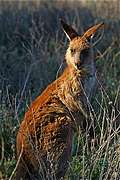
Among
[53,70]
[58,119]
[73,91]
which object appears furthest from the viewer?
[53,70]

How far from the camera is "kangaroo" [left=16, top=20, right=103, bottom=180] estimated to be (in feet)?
16.1

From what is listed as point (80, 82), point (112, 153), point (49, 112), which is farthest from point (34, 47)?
point (112, 153)

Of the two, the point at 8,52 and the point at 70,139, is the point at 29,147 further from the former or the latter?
the point at 8,52

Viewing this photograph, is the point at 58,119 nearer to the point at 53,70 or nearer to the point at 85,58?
the point at 85,58

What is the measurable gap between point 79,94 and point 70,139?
80 cm

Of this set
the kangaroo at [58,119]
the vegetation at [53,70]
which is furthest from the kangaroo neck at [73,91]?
the vegetation at [53,70]

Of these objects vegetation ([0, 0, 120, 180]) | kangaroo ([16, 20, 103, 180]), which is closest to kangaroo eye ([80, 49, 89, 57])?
kangaroo ([16, 20, 103, 180])

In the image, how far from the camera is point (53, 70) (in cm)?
831

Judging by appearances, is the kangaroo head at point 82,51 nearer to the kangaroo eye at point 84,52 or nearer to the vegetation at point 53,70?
the kangaroo eye at point 84,52

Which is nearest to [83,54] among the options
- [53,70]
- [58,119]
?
[58,119]

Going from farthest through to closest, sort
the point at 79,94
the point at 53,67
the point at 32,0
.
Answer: the point at 32,0 → the point at 53,67 → the point at 79,94

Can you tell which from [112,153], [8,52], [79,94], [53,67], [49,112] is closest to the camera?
[112,153]

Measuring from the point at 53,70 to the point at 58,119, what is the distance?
10.4 ft

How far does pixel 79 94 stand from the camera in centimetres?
583
